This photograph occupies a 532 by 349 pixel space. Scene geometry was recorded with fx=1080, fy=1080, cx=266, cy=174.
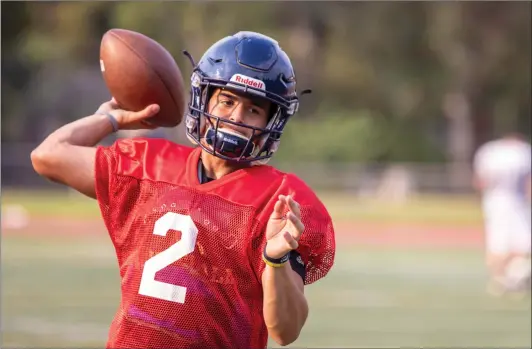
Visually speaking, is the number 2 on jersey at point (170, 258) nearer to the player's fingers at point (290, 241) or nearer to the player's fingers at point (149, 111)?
the player's fingers at point (290, 241)

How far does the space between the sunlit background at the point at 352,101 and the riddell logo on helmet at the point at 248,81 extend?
422 inches

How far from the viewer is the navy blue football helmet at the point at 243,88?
3.15 metres

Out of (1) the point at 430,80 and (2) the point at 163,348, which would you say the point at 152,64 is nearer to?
(2) the point at 163,348

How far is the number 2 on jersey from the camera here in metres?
3.07

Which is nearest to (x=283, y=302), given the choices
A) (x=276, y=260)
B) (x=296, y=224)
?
(x=276, y=260)

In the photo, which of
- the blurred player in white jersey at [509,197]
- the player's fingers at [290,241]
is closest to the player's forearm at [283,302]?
the player's fingers at [290,241]

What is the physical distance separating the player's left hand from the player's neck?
13.7 inches

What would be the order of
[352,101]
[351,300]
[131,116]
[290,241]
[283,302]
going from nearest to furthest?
[290,241] < [283,302] < [131,116] < [351,300] < [352,101]

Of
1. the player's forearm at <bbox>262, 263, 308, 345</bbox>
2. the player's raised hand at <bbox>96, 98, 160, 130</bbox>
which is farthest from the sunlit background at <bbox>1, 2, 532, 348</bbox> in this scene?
the player's forearm at <bbox>262, 263, 308, 345</bbox>

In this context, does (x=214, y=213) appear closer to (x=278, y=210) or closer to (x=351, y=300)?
(x=278, y=210)

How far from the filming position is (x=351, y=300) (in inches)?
396

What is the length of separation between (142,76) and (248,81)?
27.6 inches

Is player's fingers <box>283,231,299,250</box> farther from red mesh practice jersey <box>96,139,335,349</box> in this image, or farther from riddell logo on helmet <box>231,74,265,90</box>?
riddell logo on helmet <box>231,74,265,90</box>

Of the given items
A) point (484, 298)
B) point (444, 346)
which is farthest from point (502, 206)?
point (444, 346)
